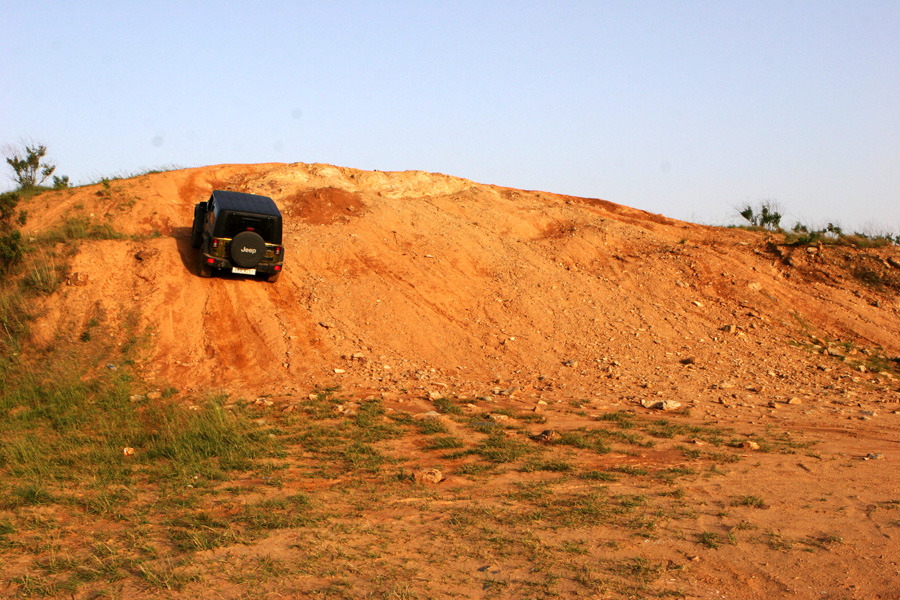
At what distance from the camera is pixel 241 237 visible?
13406 millimetres

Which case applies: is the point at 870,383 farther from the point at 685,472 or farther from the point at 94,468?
the point at 94,468

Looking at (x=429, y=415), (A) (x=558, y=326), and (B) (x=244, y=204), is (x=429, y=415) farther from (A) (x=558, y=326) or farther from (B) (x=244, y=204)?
(B) (x=244, y=204)

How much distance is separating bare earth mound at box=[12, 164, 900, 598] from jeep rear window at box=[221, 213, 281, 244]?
1318 mm

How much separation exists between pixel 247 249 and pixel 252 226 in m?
0.48

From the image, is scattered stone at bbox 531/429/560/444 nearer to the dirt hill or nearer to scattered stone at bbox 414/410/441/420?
scattered stone at bbox 414/410/441/420

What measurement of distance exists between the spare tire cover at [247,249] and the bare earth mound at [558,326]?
86cm

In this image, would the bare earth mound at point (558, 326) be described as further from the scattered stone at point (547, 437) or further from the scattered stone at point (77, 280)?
the scattered stone at point (547, 437)

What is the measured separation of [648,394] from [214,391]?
724 centimetres

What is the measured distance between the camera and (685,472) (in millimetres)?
7473

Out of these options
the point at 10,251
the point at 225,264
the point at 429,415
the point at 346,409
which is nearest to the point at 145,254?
the point at 225,264

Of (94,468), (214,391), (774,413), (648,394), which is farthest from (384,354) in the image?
(774,413)

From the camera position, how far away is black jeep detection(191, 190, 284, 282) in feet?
43.8

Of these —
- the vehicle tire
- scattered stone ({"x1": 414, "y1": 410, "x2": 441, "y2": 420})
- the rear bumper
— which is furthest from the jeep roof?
scattered stone ({"x1": 414, "y1": 410, "x2": 441, "y2": 420})

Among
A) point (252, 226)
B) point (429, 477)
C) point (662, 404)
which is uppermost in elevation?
point (252, 226)
